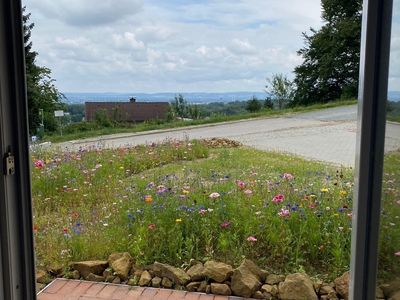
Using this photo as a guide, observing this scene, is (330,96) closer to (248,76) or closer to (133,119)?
(248,76)

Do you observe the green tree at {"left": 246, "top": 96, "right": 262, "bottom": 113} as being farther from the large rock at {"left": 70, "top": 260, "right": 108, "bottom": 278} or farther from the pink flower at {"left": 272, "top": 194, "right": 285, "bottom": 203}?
the large rock at {"left": 70, "top": 260, "right": 108, "bottom": 278}

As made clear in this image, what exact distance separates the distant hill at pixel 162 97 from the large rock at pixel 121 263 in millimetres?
1360

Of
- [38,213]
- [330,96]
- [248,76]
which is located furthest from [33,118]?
[330,96]

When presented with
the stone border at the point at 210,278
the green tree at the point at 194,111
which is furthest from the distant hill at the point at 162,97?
the stone border at the point at 210,278

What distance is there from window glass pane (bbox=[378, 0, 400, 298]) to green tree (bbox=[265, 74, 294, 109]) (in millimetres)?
2172

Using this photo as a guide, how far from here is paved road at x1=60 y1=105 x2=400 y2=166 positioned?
125 inches

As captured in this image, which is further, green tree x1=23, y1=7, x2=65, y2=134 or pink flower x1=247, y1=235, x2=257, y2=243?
green tree x1=23, y1=7, x2=65, y2=134

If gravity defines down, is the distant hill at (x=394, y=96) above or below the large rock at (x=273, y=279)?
above

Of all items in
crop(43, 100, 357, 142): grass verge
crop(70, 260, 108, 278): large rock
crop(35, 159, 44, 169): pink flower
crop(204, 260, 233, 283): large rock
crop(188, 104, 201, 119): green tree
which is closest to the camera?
crop(204, 260, 233, 283): large rock

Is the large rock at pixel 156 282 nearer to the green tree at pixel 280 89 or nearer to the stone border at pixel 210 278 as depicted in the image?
the stone border at pixel 210 278

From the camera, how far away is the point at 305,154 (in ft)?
10.8

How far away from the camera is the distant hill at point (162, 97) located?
121 inches

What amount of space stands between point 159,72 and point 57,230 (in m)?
1.44

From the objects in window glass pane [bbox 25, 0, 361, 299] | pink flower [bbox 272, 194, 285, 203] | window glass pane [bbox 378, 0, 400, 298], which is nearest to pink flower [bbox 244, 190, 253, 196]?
window glass pane [bbox 25, 0, 361, 299]
